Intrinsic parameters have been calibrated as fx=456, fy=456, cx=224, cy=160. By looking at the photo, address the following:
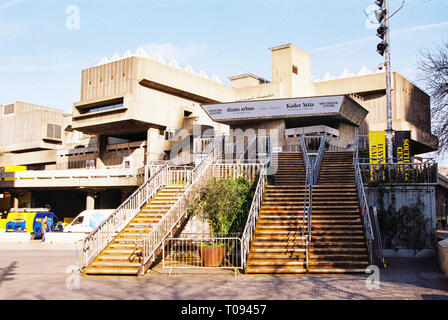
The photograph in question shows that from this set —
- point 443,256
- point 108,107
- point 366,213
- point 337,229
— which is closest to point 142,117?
point 108,107

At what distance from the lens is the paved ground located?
35.5 feet

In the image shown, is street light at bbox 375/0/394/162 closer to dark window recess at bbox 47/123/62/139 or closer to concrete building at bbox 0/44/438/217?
concrete building at bbox 0/44/438/217

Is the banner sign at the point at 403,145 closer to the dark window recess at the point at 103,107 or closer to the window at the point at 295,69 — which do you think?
the dark window recess at the point at 103,107

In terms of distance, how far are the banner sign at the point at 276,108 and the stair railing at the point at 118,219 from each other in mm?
11250

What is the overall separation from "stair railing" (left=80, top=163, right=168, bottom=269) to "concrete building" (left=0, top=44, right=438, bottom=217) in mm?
13481

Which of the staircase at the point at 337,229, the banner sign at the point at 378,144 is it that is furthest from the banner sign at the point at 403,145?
the staircase at the point at 337,229

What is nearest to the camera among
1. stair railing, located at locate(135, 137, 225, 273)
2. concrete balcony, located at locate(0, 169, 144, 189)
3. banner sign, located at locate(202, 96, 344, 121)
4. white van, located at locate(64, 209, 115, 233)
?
stair railing, located at locate(135, 137, 225, 273)

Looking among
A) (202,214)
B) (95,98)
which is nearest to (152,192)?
(202,214)

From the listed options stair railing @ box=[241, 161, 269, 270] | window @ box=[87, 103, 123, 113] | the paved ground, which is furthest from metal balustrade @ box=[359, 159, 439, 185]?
window @ box=[87, 103, 123, 113]

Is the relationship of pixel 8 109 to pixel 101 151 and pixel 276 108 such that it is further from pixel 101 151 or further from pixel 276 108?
pixel 276 108

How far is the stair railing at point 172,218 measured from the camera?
48.6 ft

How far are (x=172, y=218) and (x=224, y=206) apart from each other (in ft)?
7.42

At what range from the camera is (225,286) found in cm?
1210
